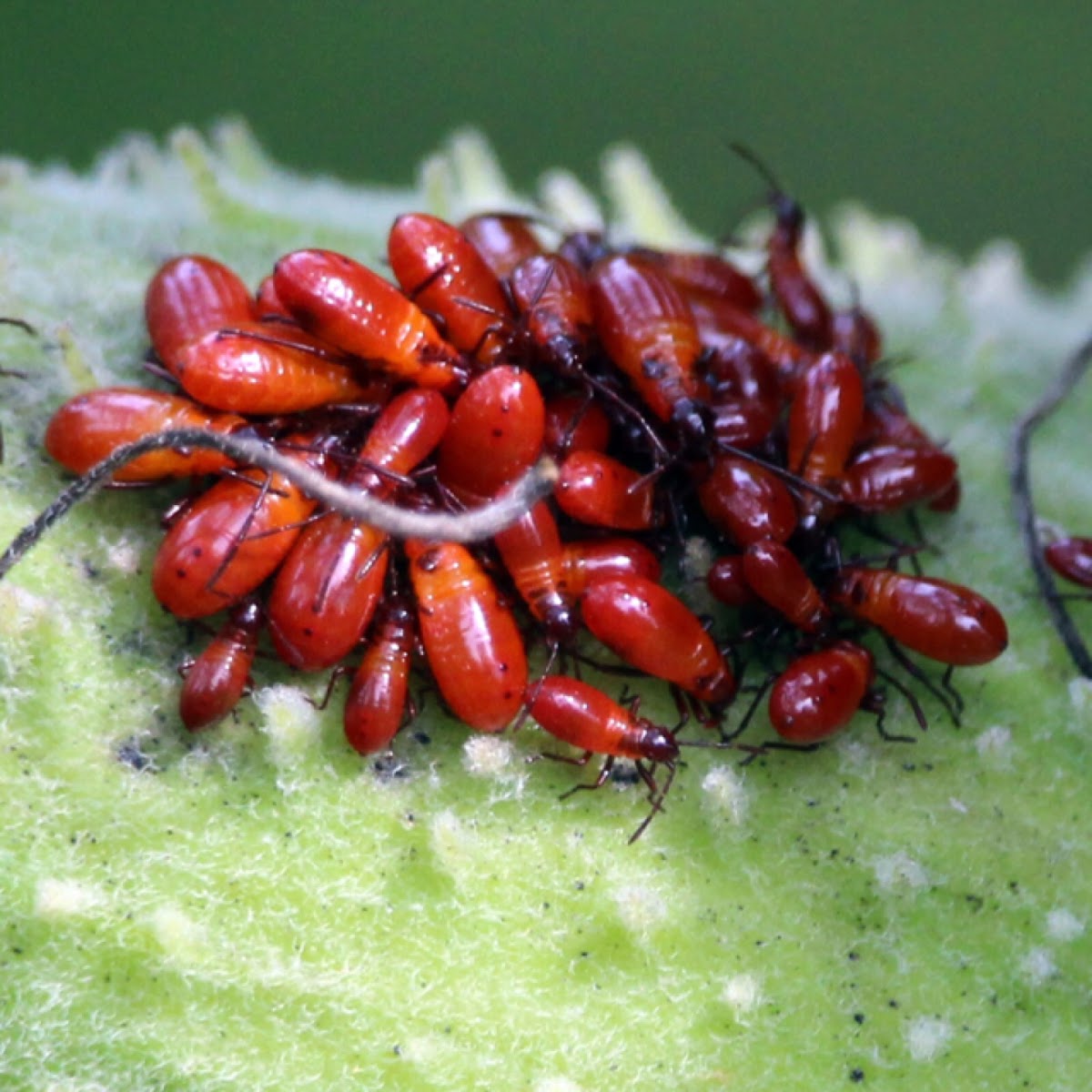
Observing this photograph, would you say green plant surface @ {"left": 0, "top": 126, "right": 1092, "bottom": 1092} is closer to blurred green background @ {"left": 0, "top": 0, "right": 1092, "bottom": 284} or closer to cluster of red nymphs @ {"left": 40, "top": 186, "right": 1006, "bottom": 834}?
cluster of red nymphs @ {"left": 40, "top": 186, "right": 1006, "bottom": 834}

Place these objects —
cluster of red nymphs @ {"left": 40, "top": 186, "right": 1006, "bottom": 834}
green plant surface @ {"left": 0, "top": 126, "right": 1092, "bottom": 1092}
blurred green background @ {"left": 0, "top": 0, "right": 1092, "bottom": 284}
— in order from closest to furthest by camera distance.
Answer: green plant surface @ {"left": 0, "top": 126, "right": 1092, "bottom": 1092}, cluster of red nymphs @ {"left": 40, "top": 186, "right": 1006, "bottom": 834}, blurred green background @ {"left": 0, "top": 0, "right": 1092, "bottom": 284}

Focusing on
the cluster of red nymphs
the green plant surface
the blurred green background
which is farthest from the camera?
the blurred green background

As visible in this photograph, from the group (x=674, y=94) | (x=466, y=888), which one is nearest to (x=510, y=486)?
(x=466, y=888)

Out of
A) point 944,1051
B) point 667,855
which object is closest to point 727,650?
point 667,855

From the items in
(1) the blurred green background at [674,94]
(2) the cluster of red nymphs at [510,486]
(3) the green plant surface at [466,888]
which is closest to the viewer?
(3) the green plant surface at [466,888]

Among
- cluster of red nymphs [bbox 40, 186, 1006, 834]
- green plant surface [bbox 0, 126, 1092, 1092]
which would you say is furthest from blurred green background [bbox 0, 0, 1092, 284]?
green plant surface [bbox 0, 126, 1092, 1092]

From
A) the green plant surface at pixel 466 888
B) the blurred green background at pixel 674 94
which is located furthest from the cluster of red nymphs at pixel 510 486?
the blurred green background at pixel 674 94

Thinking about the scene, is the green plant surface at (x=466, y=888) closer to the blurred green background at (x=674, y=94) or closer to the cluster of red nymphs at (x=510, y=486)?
the cluster of red nymphs at (x=510, y=486)
